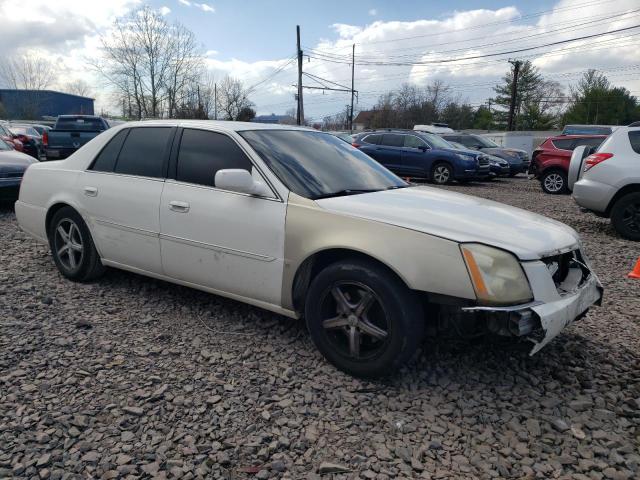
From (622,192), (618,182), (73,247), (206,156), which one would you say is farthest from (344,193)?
(622,192)

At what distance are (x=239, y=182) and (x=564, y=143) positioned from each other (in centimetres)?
1307

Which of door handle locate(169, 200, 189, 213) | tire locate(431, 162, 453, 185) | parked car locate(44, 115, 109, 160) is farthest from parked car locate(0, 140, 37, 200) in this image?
tire locate(431, 162, 453, 185)

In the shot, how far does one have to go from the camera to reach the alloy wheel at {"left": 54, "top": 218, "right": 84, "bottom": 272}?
443 cm

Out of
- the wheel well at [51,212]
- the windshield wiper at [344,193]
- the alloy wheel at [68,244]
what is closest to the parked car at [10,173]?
the wheel well at [51,212]

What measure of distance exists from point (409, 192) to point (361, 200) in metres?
0.59

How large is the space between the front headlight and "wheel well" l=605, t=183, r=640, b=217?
5.58 m

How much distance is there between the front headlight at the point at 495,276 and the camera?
253 centimetres

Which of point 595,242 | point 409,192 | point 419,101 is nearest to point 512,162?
point 595,242

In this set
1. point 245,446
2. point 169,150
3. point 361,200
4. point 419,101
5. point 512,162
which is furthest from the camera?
point 419,101

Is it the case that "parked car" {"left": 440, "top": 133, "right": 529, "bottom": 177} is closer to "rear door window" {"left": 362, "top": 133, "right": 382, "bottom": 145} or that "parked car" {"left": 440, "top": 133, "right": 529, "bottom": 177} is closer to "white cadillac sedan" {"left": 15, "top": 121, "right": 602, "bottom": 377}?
"rear door window" {"left": 362, "top": 133, "right": 382, "bottom": 145}

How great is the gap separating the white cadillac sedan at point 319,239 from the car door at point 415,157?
433 inches

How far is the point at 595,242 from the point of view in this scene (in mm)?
6898

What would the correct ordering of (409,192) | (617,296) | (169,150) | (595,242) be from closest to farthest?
1. (409,192)
2. (169,150)
3. (617,296)
4. (595,242)

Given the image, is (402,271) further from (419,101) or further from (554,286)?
(419,101)
